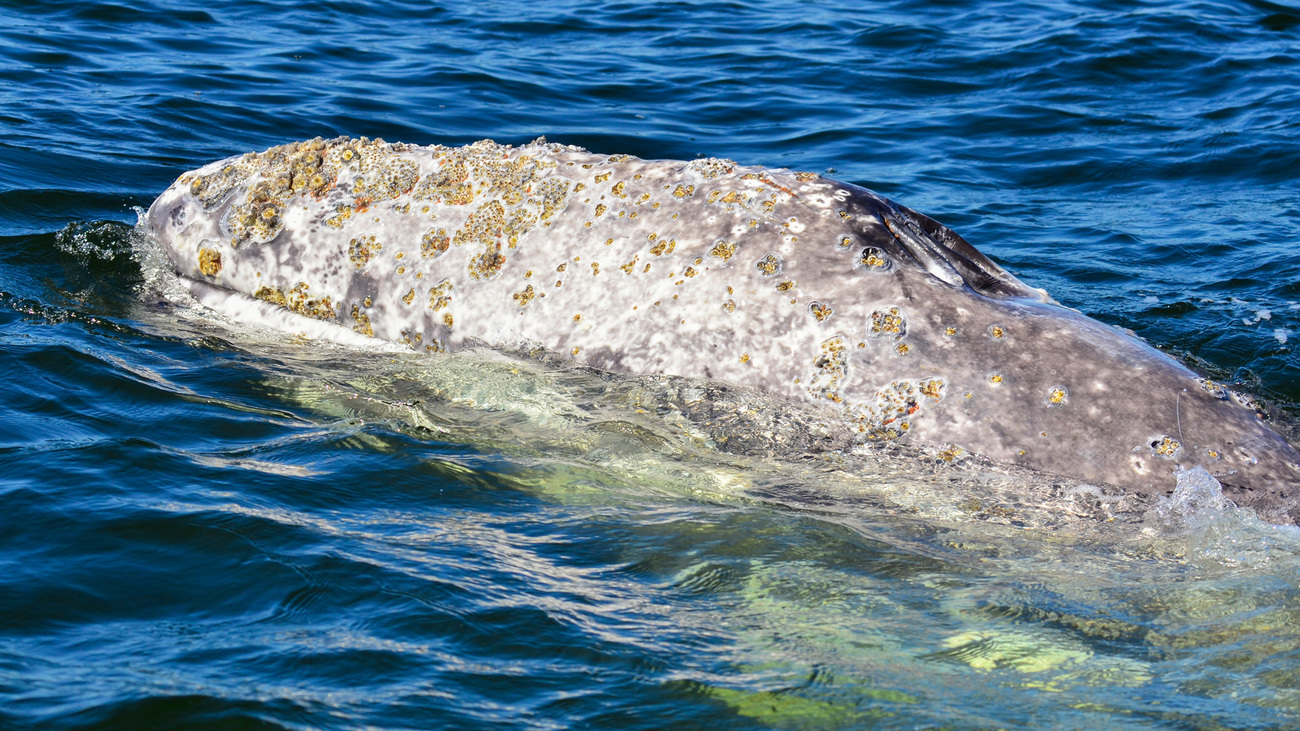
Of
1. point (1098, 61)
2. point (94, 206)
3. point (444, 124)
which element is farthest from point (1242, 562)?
point (1098, 61)

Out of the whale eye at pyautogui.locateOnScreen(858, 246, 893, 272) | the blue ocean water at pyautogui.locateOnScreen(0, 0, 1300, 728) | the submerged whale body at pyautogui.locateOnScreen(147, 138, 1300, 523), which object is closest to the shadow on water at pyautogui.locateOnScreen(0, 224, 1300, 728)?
the blue ocean water at pyautogui.locateOnScreen(0, 0, 1300, 728)

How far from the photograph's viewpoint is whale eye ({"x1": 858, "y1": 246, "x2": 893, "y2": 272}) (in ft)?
17.5

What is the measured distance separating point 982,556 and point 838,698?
127 cm

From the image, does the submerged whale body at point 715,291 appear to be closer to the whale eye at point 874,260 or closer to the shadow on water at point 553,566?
the whale eye at point 874,260

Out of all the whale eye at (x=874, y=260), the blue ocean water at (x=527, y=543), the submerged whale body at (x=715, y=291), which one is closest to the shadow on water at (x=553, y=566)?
the blue ocean water at (x=527, y=543)

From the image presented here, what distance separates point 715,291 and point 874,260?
70cm

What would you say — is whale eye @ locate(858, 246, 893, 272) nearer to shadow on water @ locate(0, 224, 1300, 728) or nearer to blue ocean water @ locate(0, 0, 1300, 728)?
shadow on water @ locate(0, 224, 1300, 728)

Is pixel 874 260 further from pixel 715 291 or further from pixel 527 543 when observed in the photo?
pixel 527 543

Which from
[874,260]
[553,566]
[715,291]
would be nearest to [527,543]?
[553,566]

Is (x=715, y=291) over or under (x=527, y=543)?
over

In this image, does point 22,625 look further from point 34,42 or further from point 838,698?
point 34,42

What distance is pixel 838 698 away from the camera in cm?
340

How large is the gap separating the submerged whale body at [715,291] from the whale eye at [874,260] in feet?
0.03

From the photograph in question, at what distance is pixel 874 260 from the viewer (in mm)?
5332
